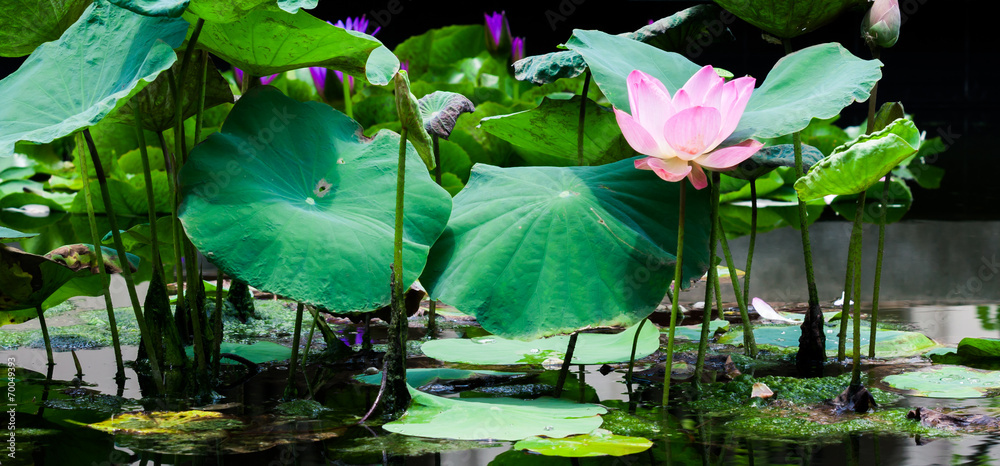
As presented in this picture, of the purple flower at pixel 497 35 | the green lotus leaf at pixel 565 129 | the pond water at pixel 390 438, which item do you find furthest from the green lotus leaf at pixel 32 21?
the purple flower at pixel 497 35

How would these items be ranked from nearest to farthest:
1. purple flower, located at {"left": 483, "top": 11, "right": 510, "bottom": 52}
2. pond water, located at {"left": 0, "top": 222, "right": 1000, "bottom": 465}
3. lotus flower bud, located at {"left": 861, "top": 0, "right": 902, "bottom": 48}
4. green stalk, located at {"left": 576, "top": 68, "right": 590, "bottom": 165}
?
pond water, located at {"left": 0, "top": 222, "right": 1000, "bottom": 465}, lotus flower bud, located at {"left": 861, "top": 0, "right": 902, "bottom": 48}, green stalk, located at {"left": 576, "top": 68, "right": 590, "bottom": 165}, purple flower, located at {"left": 483, "top": 11, "right": 510, "bottom": 52}

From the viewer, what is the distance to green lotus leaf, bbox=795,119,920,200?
69 centimetres

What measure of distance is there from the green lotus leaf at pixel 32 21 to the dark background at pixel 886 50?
4176 millimetres

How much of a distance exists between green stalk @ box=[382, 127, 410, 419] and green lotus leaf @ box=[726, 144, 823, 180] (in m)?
0.39

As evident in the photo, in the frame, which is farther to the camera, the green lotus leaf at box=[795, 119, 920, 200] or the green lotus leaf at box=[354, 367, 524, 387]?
the green lotus leaf at box=[354, 367, 524, 387]

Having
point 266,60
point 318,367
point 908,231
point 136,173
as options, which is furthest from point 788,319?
point 136,173

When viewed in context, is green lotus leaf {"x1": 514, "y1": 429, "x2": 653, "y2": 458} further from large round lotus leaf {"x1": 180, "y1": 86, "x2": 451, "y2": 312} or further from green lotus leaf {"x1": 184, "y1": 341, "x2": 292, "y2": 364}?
green lotus leaf {"x1": 184, "y1": 341, "x2": 292, "y2": 364}

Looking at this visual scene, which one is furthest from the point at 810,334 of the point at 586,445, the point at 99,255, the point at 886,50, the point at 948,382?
the point at 886,50

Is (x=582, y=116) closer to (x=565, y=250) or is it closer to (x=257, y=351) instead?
(x=565, y=250)

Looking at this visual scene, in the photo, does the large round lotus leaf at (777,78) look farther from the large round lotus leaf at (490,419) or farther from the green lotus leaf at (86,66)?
the green lotus leaf at (86,66)

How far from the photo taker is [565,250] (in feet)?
2.70

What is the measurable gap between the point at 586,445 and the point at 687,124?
28cm

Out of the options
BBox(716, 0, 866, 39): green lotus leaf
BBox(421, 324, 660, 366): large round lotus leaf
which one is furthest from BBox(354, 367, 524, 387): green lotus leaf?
BBox(716, 0, 866, 39): green lotus leaf

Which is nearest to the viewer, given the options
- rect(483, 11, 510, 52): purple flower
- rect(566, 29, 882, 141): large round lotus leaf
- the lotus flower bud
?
rect(566, 29, 882, 141): large round lotus leaf
